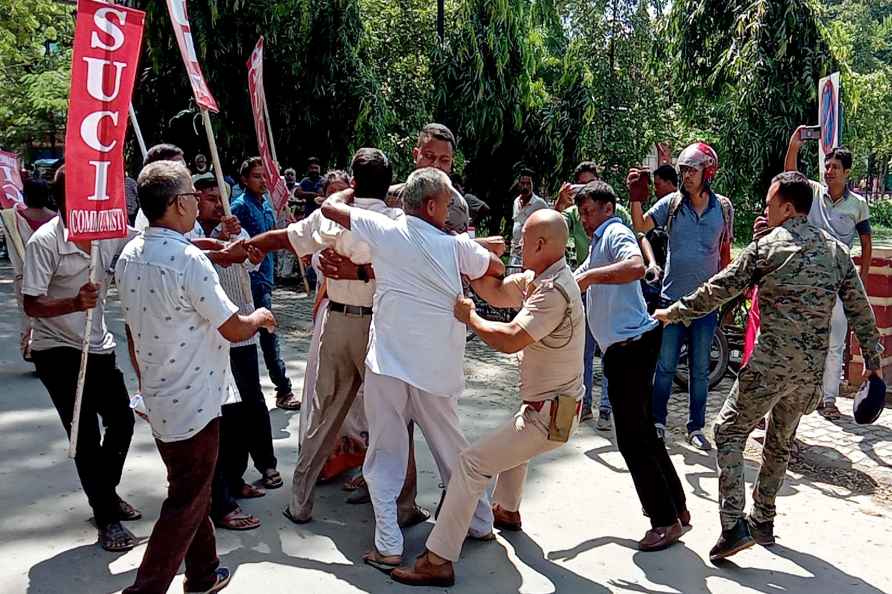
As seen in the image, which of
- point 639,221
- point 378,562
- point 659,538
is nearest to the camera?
point 378,562

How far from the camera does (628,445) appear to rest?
14.0 feet

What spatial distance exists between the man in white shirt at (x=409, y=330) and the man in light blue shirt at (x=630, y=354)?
82 centimetres

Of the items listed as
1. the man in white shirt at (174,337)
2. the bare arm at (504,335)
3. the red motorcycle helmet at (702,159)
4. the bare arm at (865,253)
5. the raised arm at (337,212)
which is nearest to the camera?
the man in white shirt at (174,337)

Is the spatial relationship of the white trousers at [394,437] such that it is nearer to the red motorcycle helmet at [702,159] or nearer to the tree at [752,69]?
the red motorcycle helmet at [702,159]

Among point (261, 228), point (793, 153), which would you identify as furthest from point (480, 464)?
point (793, 153)

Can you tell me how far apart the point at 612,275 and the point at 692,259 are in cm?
190

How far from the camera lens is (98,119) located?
3.72 metres

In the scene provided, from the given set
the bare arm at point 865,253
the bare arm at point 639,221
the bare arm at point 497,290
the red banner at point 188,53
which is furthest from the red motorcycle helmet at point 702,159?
the red banner at point 188,53

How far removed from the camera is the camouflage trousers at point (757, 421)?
401 cm

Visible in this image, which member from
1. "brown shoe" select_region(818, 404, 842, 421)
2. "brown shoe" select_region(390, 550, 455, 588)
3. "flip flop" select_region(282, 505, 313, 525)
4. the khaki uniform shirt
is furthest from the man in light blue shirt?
"brown shoe" select_region(818, 404, 842, 421)

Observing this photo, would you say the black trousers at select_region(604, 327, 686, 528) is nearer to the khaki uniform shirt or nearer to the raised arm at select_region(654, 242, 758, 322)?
the raised arm at select_region(654, 242, 758, 322)

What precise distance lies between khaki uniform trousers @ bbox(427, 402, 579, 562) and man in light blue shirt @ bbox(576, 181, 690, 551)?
0.66m

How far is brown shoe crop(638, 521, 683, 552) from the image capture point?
4.17 m

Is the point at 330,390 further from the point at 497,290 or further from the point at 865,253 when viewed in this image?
the point at 865,253
